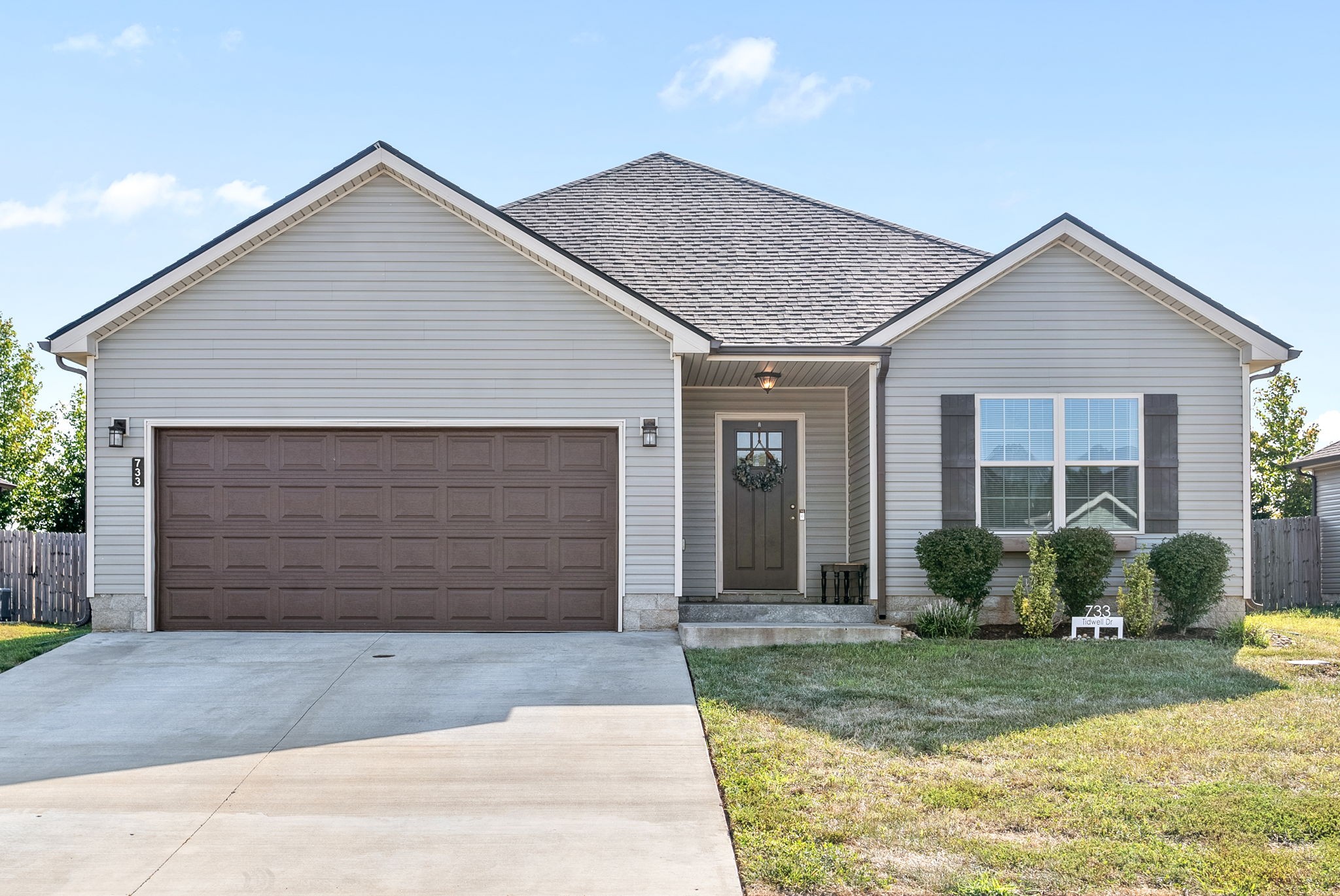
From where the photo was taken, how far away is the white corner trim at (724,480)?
13.0 metres

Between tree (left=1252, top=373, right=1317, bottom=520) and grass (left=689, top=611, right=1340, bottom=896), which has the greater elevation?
tree (left=1252, top=373, right=1317, bottom=520)

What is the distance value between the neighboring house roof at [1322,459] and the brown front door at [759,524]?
10296 mm

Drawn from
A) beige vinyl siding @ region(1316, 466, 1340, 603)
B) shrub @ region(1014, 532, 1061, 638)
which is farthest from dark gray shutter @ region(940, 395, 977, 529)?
beige vinyl siding @ region(1316, 466, 1340, 603)

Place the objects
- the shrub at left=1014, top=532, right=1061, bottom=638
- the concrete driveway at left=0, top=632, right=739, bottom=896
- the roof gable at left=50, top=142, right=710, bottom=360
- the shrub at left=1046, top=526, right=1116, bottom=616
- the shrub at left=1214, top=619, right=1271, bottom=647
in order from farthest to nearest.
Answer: the shrub at left=1046, top=526, right=1116, bottom=616 < the shrub at left=1014, top=532, right=1061, bottom=638 < the roof gable at left=50, top=142, right=710, bottom=360 < the shrub at left=1214, top=619, right=1271, bottom=647 < the concrete driveway at left=0, top=632, right=739, bottom=896

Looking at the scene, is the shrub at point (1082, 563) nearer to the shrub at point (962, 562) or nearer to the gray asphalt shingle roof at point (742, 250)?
the shrub at point (962, 562)

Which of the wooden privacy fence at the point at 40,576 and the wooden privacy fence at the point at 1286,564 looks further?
the wooden privacy fence at the point at 1286,564

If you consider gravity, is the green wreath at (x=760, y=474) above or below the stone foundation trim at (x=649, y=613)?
above

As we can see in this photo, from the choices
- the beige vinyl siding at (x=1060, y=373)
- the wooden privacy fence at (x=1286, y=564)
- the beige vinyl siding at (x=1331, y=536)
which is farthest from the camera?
the beige vinyl siding at (x=1331, y=536)

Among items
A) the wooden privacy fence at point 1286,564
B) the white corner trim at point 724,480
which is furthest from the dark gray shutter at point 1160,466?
the wooden privacy fence at point 1286,564

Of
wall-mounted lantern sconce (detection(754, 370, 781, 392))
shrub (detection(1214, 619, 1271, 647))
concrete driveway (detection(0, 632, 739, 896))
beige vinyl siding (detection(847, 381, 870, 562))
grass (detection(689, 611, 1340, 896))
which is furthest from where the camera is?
beige vinyl siding (detection(847, 381, 870, 562))

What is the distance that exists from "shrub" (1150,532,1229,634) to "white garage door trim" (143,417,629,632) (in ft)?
18.1

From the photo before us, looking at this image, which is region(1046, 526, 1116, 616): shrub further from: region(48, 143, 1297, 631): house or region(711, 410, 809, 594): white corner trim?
region(711, 410, 809, 594): white corner trim

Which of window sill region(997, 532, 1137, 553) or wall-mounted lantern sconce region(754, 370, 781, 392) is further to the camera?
wall-mounted lantern sconce region(754, 370, 781, 392)

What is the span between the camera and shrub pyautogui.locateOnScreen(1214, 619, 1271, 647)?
34.8 ft
